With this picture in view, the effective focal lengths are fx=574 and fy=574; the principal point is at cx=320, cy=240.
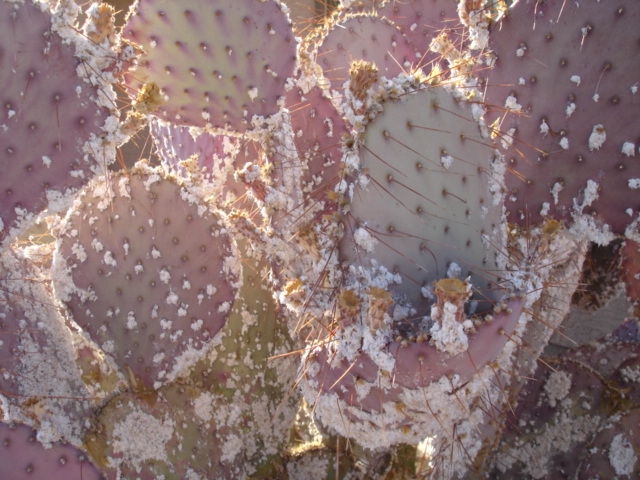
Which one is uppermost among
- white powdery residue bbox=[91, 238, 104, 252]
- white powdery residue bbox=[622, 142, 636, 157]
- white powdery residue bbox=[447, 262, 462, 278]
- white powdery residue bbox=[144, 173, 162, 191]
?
white powdery residue bbox=[622, 142, 636, 157]

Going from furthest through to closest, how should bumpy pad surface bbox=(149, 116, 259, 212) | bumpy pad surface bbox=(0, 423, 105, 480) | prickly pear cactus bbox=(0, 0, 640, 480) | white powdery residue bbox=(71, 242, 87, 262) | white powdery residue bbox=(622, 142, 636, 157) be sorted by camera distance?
bumpy pad surface bbox=(149, 116, 259, 212) < white powdery residue bbox=(71, 242, 87, 262) < white powdery residue bbox=(622, 142, 636, 157) < bumpy pad surface bbox=(0, 423, 105, 480) < prickly pear cactus bbox=(0, 0, 640, 480)

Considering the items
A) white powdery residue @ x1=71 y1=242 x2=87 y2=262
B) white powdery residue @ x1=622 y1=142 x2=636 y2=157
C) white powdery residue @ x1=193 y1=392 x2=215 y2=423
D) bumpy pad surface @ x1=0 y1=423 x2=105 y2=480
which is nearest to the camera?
bumpy pad surface @ x1=0 y1=423 x2=105 y2=480

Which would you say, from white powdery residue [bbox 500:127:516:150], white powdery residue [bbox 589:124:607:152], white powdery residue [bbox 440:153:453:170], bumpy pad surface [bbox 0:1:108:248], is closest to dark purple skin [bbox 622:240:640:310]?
white powdery residue [bbox 589:124:607:152]

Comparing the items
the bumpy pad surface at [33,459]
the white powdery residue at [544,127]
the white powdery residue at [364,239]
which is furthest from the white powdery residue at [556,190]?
the bumpy pad surface at [33,459]

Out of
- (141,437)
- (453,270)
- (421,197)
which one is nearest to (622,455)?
(453,270)

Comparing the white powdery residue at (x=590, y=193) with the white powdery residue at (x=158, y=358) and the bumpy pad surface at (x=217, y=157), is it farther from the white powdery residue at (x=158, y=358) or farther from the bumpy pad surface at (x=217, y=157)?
the white powdery residue at (x=158, y=358)

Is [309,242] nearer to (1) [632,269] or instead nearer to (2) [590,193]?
(2) [590,193]

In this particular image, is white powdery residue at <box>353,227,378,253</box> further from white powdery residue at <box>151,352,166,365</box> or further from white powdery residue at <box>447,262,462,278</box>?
white powdery residue at <box>151,352,166,365</box>

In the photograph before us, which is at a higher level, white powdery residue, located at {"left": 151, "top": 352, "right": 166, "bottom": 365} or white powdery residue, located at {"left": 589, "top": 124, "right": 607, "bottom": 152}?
white powdery residue, located at {"left": 589, "top": 124, "right": 607, "bottom": 152}
